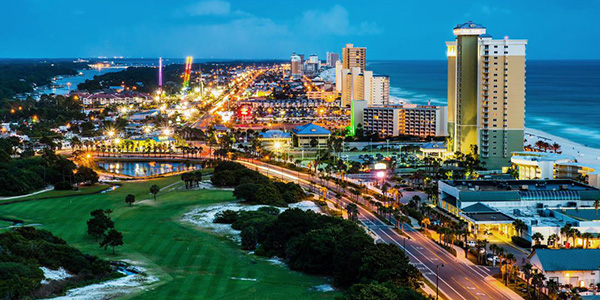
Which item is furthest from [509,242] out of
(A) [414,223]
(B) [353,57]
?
(B) [353,57]

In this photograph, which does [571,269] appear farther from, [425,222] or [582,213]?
[425,222]

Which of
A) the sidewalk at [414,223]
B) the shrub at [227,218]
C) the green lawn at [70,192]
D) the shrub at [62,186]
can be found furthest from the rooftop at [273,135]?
the sidewalk at [414,223]

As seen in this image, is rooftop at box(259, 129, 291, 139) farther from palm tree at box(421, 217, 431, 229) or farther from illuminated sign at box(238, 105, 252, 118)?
palm tree at box(421, 217, 431, 229)

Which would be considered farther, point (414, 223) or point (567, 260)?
point (414, 223)

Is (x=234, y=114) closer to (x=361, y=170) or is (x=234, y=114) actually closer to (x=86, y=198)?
(x=361, y=170)

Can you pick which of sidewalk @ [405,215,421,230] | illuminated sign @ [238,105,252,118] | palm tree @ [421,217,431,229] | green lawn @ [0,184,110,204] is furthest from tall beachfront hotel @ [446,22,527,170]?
illuminated sign @ [238,105,252,118]

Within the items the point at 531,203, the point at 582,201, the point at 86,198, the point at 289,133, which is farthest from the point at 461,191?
the point at 289,133
